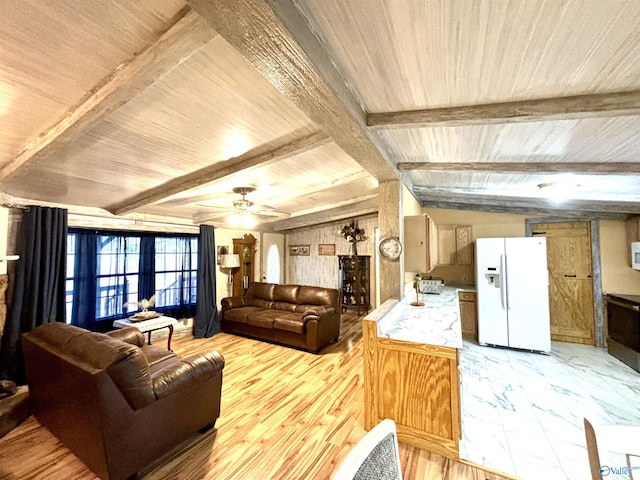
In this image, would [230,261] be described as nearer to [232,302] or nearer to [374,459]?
[232,302]

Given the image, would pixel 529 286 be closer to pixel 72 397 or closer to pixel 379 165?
pixel 379 165

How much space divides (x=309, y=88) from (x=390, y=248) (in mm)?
1980

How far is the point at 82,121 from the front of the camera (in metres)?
1.59

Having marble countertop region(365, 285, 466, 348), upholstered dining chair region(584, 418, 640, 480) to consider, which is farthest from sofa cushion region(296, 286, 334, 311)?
upholstered dining chair region(584, 418, 640, 480)

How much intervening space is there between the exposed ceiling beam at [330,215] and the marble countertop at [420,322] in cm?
248

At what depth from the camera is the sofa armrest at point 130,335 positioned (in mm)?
3002

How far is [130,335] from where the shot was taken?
3.06m

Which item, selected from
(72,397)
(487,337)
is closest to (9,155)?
(72,397)

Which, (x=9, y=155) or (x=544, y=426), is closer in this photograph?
(x=9, y=155)

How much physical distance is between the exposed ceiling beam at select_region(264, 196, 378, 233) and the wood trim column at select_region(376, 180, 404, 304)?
77.1 inches

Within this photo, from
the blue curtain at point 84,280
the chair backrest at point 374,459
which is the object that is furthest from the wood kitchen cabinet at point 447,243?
the blue curtain at point 84,280

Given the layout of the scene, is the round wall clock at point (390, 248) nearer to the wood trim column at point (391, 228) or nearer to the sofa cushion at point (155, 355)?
the wood trim column at point (391, 228)

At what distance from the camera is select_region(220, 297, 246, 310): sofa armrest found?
17.1 ft

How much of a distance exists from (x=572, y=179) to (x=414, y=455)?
123 inches
